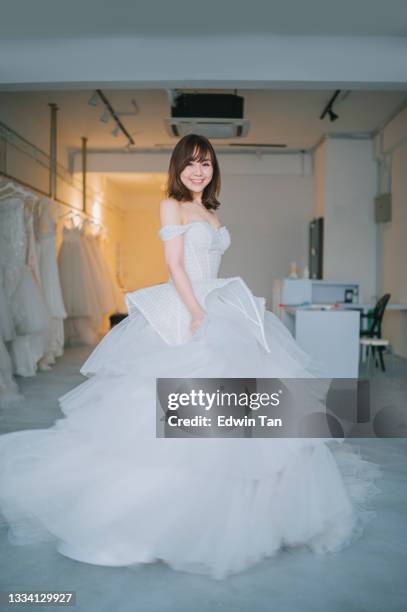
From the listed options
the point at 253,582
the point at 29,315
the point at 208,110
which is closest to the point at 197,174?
the point at 253,582

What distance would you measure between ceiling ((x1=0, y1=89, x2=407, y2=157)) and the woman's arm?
4965mm

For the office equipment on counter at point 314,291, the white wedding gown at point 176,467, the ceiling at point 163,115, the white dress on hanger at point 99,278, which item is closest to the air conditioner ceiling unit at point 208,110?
the ceiling at point 163,115

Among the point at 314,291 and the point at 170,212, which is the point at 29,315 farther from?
the point at 314,291

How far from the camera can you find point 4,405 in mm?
4422

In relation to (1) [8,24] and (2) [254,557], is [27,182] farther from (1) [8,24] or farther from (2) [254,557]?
(2) [254,557]

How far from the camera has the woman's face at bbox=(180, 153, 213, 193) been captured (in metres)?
2.12

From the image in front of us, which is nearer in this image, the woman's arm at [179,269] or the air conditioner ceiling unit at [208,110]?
the woman's arm at [179,269]

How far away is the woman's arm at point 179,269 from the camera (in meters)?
2.06

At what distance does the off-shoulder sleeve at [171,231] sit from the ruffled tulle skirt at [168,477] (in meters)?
0.31

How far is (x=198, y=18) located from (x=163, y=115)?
363cm

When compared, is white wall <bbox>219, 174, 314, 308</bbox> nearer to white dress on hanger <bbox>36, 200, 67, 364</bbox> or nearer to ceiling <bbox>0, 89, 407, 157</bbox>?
ceiling <bbox>0, 89, 407, 157</bbox>

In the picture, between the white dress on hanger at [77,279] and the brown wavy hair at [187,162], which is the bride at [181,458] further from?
the white dress on hanger at [77,279]

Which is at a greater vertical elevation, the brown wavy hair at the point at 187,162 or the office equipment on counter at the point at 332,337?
the brown wavy hair at the point at 187,162

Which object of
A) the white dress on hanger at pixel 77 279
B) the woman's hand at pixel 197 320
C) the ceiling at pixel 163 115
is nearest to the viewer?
the woman's hand at pixel 197 320
